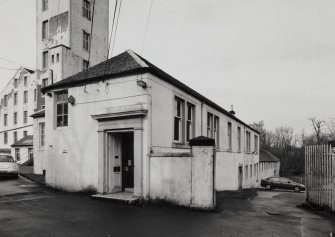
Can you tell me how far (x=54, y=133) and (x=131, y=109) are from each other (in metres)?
4.80

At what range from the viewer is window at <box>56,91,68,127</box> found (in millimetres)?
13961

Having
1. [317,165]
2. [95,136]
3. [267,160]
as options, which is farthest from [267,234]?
[267,160]

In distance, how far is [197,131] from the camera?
15805 mm

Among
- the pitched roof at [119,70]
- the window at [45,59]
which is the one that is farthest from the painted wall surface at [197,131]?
the window at [45,59]

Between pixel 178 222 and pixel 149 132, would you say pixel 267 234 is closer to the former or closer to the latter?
pixel 178 222

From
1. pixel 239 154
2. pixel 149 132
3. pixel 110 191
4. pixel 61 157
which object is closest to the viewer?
pixel 149 132

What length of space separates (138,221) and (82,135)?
6.00 meters

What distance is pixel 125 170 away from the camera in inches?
492

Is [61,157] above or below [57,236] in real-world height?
above

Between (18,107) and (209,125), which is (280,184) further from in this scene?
(18,107)

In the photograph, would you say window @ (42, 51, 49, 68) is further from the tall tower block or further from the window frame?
the window frame

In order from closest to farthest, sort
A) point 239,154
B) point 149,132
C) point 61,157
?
1. point 149,132
2. point 61,157
3. point 239,154

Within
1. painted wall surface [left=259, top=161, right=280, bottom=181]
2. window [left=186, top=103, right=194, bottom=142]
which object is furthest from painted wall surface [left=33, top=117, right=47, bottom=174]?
painted wall surface [left=259, top=161, right=280, bottom=181]

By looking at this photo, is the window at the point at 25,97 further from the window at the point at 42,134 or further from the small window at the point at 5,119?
the window at the point at 42,134
